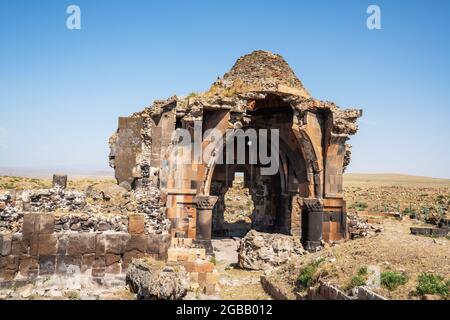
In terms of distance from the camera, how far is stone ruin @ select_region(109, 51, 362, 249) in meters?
12.0

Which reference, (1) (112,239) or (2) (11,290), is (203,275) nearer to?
(1) (112,239)

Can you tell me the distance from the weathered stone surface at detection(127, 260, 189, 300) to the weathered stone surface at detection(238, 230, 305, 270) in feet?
13.8

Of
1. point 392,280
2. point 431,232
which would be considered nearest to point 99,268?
point 392,280

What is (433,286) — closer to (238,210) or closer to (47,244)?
(47,244)

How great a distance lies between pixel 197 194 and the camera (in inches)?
477

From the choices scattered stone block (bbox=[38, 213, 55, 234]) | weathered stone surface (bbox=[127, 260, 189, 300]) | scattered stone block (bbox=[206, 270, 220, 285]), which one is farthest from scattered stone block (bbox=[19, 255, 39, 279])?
scattered stone block (bbox=[206, 270, 220, 285])

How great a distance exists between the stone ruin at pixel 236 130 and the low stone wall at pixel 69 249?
2980mm

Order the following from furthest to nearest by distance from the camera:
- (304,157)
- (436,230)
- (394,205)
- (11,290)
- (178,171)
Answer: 1. (394,205)
2. (436,230)
3. (304,157)
4. (178,171)
5. (11,290)

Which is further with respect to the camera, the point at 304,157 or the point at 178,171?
the point at 304,157

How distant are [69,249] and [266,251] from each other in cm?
521

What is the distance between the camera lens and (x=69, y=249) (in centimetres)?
691

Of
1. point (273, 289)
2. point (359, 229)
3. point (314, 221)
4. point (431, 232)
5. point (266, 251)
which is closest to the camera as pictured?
point (273, 289)
